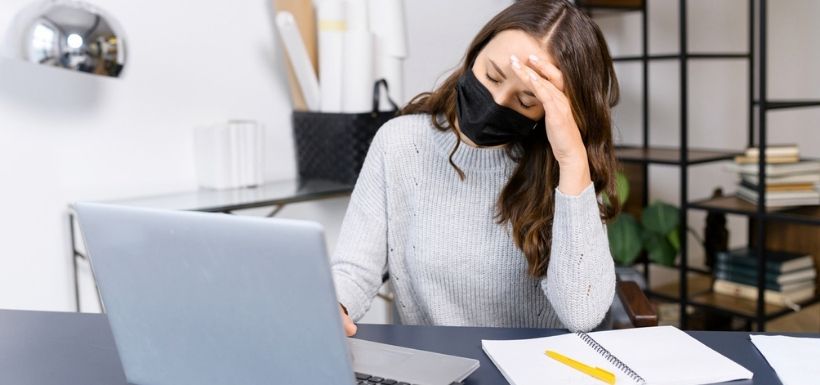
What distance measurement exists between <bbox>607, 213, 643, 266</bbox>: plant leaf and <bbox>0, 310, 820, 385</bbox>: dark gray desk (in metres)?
1.80

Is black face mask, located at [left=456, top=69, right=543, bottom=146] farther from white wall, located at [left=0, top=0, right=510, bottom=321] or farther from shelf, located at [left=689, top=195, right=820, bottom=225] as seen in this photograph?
shelf, located at [left=689, top=195, right=820, bottom=225]

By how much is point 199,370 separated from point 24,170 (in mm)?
1420

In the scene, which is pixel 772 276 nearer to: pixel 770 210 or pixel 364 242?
pixel 770 210

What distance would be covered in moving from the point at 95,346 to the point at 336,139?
1.32 meters

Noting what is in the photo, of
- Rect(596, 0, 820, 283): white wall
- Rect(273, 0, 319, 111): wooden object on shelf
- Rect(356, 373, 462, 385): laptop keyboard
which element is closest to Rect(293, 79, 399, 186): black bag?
Rect(273, 0, 319, 111): wooden object on shelf

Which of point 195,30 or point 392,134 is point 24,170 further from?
point 392,134

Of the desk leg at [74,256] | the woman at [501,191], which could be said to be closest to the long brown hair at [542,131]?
the woman at [501,191]

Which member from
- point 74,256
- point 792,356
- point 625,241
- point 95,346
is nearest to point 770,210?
point 625,241

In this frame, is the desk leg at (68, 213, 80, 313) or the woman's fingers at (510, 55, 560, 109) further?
the desk leg at (68, 213, 80, 313)

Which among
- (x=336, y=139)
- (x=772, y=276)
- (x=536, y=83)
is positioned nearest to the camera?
(x=536, y=83)

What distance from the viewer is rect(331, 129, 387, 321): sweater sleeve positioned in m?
1.41

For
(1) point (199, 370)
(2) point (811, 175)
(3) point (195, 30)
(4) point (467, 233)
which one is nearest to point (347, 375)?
(1) point (199, 370)

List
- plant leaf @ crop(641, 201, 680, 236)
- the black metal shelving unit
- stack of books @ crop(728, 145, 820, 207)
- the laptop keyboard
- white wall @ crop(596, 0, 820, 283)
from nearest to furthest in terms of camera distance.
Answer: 1. the laptop keyboard
2. the black metal shelving unit
3. stack of books @ crop(728, 145, 820, 207)
4. plant leaf @ crop(641, 201, 680, 236)
5. white wall @ crop(596, 0, 820, 283)

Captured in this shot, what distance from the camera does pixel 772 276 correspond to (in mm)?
2729
